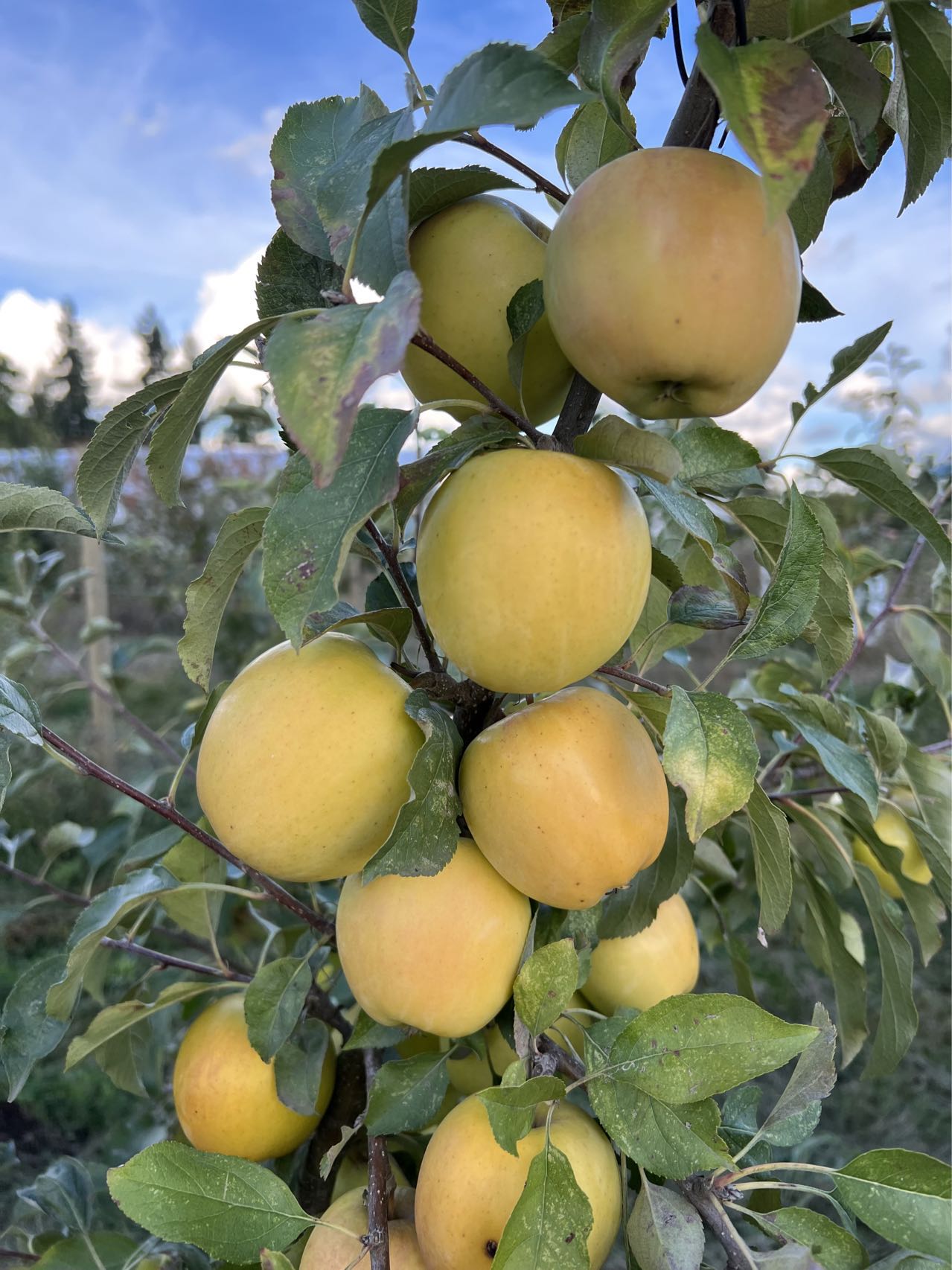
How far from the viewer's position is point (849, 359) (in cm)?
69

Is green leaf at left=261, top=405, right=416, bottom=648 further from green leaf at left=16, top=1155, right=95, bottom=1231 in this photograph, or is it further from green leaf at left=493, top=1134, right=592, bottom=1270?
green leaf at left=16, top=1155, right=95, bottom=1231

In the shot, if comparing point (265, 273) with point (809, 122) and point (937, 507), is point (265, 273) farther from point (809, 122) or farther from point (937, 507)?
point (937, 507)

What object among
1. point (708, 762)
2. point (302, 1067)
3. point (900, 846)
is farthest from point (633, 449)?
point (900, 846)

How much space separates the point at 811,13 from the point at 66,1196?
0.99 meters

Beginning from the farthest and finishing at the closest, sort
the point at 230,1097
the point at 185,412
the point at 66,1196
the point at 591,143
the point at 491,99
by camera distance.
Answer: the point at 66,1196, the point at 230,1097, the point at 591,143, the point at 185,412, the point at 491,99

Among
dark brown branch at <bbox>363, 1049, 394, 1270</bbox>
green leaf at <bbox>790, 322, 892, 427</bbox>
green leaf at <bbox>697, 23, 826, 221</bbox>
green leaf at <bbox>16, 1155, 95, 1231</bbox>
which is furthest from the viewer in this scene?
green leaf at <bbox>16, 1155, 95, 1231</bbox>

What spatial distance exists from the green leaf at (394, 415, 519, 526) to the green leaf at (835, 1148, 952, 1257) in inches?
17.0

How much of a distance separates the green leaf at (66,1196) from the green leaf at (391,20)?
915 millimetres

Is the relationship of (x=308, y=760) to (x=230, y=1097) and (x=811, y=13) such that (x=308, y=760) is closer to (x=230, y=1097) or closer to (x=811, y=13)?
(x=230, y=1097)

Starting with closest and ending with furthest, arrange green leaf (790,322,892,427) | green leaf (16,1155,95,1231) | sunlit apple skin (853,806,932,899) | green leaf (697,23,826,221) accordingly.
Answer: green leaf (697,23,826,221) < green leaf (790,322,892,427) < green leaf (16,1155,95,1231) < sunlit apple skin (853,806,932,899)

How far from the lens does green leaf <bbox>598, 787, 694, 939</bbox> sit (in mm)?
668

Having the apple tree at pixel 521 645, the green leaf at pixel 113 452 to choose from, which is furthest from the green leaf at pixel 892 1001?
the green leaf at pixel 113 452

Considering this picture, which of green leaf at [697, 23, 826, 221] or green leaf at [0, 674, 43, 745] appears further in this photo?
green leaf at [0, 674, 43, 745]

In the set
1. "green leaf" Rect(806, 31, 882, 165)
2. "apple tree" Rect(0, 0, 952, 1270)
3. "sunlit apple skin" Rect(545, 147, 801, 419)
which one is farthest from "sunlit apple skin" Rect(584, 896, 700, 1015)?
"green leaf" Rect(806, 31, 882, 165)
